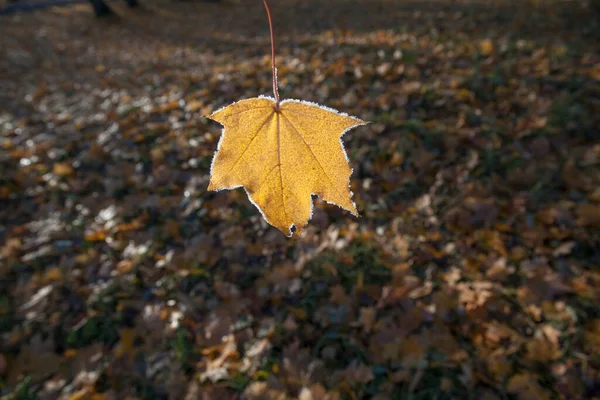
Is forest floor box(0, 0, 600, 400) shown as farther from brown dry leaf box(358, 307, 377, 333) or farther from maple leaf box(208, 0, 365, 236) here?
maple leaf box(208, 0, 365, 236)

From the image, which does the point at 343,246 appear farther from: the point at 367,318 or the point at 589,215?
the point at 589,215

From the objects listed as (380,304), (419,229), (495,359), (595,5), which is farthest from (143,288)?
(595,5)

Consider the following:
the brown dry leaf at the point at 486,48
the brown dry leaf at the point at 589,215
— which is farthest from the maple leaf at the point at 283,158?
the brown dry leaf at the point at 486,48

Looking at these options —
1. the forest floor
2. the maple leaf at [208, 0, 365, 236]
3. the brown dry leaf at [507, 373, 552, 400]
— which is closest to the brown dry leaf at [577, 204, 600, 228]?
the forest floor

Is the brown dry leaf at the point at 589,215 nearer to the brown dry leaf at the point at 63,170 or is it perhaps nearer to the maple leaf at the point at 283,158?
the maple leaf at the point at 283,158

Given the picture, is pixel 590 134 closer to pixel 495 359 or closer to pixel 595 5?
pixel 495 359

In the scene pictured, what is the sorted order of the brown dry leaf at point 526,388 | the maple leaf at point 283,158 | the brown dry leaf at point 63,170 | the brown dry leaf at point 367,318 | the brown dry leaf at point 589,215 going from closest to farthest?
the maple leaf at point 283,158 → the brown dry leaf at point 526,388 → the brown dry leaf at point 367,318 → the brown dry leaf at point 589,215 → the brown dry leaf at point 63,170

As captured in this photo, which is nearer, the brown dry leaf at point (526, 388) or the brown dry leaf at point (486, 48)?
the brown dry leaf at point (526, 388)

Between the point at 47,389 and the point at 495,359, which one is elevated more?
the point at 495,359
